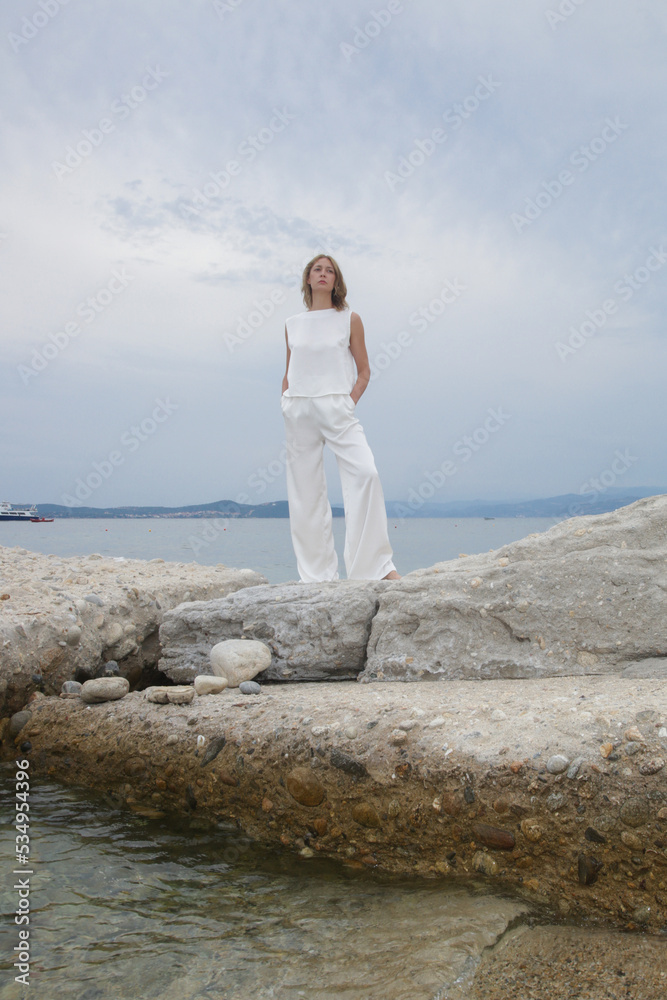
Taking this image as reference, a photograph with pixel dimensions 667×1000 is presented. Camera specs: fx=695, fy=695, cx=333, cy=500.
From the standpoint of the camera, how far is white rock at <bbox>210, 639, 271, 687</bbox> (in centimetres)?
436

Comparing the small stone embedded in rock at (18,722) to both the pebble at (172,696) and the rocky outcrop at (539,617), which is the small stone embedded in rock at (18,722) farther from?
the rocky outcrop at (539,617)

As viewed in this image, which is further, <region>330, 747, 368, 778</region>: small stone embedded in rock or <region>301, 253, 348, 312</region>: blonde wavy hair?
<region>301, 253, 348, 312</region>: blonde wavy hair

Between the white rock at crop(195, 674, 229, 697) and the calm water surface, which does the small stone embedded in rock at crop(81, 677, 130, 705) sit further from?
the calm water surface

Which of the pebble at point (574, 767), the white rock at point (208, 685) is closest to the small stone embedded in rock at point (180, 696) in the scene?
the white rock at point (208, 685)

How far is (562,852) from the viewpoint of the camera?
2.69 m

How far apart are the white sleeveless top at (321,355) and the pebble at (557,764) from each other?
158 inches

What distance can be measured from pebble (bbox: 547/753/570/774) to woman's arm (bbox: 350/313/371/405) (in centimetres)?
406

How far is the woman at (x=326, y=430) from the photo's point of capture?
5938 millimetres

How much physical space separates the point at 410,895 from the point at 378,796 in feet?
1.42

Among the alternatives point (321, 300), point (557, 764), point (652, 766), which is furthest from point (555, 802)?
point (321, 300)

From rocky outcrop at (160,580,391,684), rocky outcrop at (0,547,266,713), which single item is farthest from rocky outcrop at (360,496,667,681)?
rocky outcrop at (0,547,266,713)

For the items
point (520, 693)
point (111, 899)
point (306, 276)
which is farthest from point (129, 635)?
point (306, 276)

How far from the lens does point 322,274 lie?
6.28m

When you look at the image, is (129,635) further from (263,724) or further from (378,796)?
(378,796)
